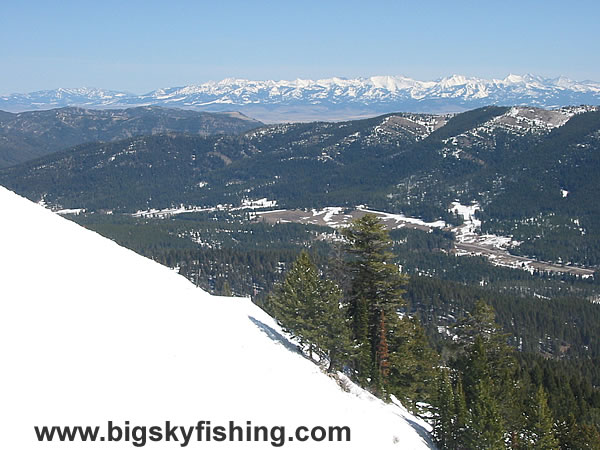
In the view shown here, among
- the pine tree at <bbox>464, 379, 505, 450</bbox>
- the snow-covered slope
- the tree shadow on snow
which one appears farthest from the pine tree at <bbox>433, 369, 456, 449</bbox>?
the tree shadow on snow

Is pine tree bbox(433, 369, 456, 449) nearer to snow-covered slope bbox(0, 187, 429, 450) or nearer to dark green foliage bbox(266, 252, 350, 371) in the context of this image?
snow-covered slope bbox(0, 187, 429, 450)

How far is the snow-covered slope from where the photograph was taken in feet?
69.3

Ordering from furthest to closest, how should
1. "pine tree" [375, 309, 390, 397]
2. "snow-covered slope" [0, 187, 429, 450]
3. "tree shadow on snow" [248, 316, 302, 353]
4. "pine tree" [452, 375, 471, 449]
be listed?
"pine tree" [375, 309, 390, 397]
"tree shadow on snow" [248, 316, 302, 353]
"pine tree" [452, 375, 471, 449]
"snow-covered slope" [0, 187, 429, 450]

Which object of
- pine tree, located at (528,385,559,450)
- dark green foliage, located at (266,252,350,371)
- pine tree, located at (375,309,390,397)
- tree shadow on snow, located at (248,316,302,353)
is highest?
dark green foliage, located at (266,252,350,371)

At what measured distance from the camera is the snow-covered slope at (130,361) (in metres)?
21.1

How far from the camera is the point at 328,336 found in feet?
130

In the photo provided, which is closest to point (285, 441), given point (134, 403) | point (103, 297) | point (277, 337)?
point (134, 403)

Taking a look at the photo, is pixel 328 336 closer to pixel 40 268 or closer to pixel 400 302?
pixel 400 302

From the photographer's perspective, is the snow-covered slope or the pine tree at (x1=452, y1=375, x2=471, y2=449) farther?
the pine tree at (x1=452, y1=375, x2=471, y2=449)

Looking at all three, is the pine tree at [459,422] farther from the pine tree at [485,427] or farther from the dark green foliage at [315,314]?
the dark green foliage at [315,314]

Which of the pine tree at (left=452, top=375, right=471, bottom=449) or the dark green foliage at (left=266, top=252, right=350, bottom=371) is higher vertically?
the dark green foliage at (left=266, top=252, right=350, bottom=371)

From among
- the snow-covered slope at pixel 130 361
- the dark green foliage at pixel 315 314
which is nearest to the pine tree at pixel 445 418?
the snow-covered slope at pixel 130 361

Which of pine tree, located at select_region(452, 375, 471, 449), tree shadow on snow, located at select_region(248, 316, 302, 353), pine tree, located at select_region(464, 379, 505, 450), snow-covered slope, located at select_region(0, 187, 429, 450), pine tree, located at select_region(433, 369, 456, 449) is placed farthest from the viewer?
tree shadow on snow, located at select_region(248, 316, 302, 353)

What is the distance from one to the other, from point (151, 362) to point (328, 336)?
685 inches
